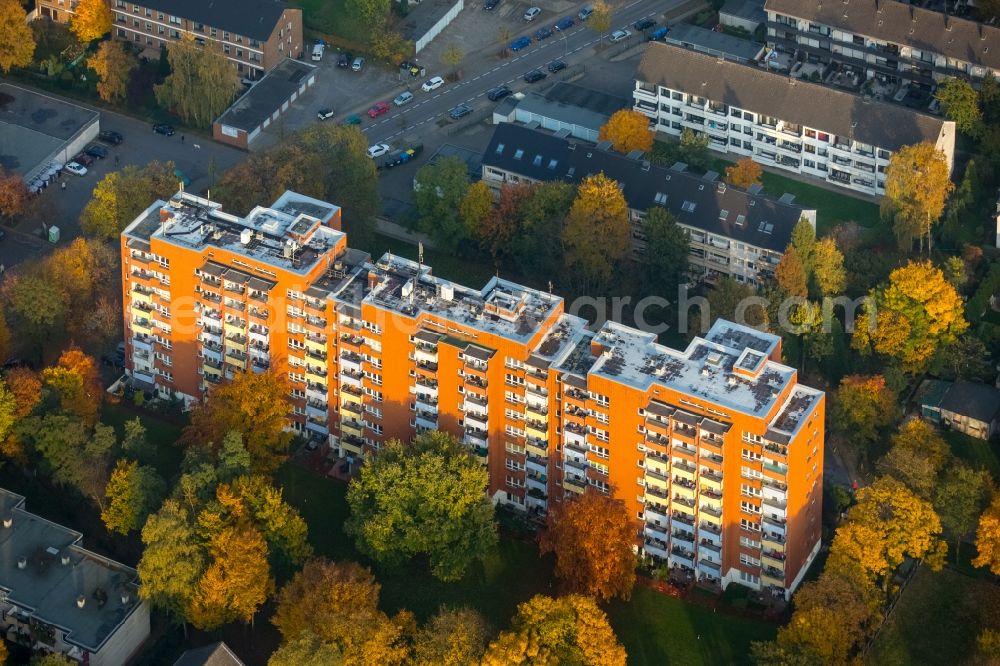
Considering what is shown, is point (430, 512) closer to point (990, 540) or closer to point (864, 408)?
point (864, 408)

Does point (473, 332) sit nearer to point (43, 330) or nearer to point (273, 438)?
point (273, 438)

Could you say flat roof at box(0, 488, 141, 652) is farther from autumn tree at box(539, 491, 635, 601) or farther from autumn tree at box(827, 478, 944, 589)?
autumn tree at box(827, 478, 944, 589)

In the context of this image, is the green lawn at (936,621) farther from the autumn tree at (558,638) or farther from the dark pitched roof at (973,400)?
the autumn tree at (558,638)

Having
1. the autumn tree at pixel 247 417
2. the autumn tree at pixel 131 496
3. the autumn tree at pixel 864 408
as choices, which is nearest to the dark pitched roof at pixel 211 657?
the autumn tree at pixel 131 496

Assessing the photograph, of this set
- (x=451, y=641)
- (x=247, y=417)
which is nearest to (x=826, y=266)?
(x=247, y=417)

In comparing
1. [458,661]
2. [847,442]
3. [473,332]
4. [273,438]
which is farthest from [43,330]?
[847,442]

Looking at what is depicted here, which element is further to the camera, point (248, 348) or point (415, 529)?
point (248, 348)

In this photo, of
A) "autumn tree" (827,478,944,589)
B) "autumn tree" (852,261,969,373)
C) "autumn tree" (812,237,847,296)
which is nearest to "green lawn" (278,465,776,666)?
Answer: "autumn tree" (827,478,944,589)

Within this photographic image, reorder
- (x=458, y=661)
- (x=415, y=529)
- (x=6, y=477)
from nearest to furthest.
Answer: (x=458, y=661) < (x=415, y=529) < (x=6, y=477)
